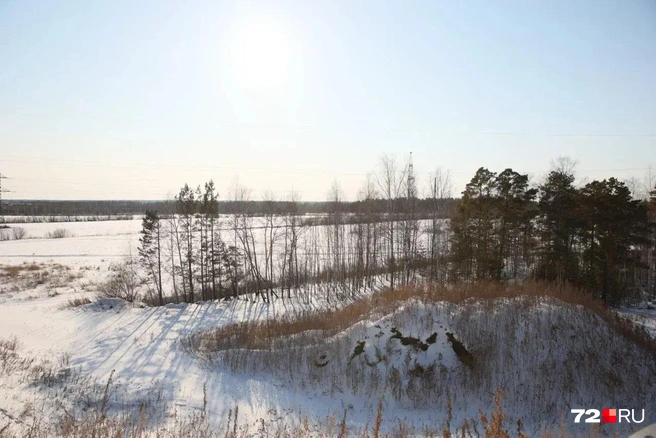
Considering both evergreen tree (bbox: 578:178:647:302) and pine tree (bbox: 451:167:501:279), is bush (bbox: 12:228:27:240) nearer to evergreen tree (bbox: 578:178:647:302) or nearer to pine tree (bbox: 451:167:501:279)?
pine tree (bbox: 451:167:501:279)

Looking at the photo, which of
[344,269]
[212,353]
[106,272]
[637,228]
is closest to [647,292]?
[637,228]

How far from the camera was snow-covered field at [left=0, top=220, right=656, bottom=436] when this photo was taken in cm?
896

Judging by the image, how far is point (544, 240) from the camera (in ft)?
90.3

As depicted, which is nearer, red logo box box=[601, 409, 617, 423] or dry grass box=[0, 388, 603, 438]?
dry grass box=[0, 388, 603, 438]

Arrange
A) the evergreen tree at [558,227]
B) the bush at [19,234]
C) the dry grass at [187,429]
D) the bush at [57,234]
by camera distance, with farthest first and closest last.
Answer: the bush at [57,234], the bush at [19,234], the evergreen tree at [558,227], the dry grass at [187,429]

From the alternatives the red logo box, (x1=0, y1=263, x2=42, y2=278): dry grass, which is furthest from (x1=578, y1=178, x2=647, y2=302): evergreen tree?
(x1=0, y1=263, x2=42, y2=278): dry grass

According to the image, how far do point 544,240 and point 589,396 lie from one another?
20301 mm

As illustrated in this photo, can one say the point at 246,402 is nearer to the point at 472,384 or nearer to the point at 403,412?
the point at 403,412

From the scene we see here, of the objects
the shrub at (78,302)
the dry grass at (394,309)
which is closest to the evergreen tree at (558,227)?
the dry grass at (394,309)

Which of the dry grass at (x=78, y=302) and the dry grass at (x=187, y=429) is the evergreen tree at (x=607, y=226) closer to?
the dry grass at (x=187, y=429)

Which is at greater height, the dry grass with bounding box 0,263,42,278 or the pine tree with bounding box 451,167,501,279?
the pine tree with bounding box 451,167,501,279

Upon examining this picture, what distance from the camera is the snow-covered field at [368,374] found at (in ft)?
29.4

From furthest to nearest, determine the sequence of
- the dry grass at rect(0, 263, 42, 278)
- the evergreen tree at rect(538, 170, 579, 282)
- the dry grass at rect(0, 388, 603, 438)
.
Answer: the dry grass at rect(0, 263, 42, 278)
the evergreen tree at rect(538, 170, 579, 282)
the dry grass at rect(0, 388, 603, 438)

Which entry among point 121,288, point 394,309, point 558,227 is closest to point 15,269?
point 121,288
